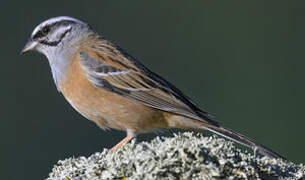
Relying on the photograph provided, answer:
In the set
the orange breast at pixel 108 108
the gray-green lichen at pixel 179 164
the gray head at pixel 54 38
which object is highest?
the gray head at pixel 54 38

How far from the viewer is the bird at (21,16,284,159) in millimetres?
6801

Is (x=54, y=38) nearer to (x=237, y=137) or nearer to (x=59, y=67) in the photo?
(x=59, y=67)

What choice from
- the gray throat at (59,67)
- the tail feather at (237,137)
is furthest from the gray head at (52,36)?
the tail feather at (237,137)

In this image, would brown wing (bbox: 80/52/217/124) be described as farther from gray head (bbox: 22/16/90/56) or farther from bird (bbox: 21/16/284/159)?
gray head (bbox: 22/16/90/56)

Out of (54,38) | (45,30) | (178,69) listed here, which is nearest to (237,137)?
(54,38)

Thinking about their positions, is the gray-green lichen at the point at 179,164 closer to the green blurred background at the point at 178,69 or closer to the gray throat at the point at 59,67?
the gray throat at the point at 59,67

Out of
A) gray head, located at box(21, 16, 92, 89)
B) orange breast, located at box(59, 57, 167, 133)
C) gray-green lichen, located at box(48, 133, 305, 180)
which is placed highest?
gray head, located at box(21, 16, 92, 89)

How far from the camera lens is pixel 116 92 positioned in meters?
7.07

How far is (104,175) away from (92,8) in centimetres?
1201

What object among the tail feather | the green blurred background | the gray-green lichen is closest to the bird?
the tail feather

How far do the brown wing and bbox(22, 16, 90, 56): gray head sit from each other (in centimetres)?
47

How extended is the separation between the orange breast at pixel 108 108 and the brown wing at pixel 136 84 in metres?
0.09

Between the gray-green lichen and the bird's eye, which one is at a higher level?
the bird's eye

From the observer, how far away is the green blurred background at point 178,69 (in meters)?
11.9
